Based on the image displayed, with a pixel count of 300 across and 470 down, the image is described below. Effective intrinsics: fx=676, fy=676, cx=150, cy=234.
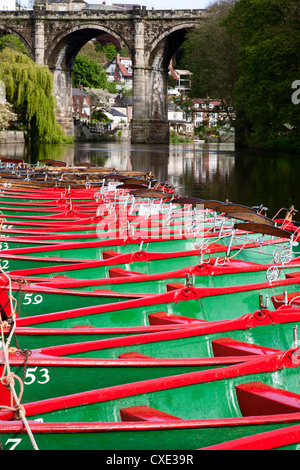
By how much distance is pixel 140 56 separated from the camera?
228 feet

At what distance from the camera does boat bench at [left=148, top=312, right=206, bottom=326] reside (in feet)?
23.9

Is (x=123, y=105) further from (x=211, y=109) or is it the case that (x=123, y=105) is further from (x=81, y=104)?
(x=211, y=109)

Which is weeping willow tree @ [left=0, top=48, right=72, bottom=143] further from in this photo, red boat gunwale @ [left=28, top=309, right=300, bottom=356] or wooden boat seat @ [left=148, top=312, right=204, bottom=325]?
red boat gunwale @ [left=28, top=309, right=300, bottom=356]

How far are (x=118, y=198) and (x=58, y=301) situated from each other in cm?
748

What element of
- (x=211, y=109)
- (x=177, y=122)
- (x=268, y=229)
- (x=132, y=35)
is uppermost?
(x=132, y=35)

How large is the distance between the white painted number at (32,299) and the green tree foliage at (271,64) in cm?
2241

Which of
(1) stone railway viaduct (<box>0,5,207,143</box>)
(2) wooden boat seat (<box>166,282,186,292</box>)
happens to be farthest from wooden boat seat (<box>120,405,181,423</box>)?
(1) stone railway viaduct (<box>0,5,207,143</box>)

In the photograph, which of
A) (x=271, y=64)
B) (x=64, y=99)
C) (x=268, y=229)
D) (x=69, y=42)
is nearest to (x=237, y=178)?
(x=271, y=64)

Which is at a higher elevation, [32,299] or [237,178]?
[32,299]

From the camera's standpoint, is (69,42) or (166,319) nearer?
(166,319)

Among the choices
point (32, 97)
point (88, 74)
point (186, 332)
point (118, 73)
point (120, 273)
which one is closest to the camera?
point (186, 332)

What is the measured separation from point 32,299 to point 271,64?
79.5 feet

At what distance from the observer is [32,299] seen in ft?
26.5
